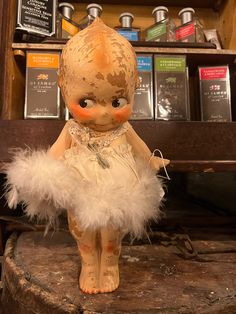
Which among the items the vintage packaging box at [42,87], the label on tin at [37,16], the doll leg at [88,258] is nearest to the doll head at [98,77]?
the doll leg at [88,258]

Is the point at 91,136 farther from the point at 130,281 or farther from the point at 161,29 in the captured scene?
the point at 161,29

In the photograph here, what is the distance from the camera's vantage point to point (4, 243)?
28.3 inches

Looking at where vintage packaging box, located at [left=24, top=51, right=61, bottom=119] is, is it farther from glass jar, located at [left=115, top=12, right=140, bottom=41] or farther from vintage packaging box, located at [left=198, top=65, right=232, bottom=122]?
vintage packaging box, located at [left=198, top=65, right=232, bottom=122]

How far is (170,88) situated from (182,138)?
9.2 inches

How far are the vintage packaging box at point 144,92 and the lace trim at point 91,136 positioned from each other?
36 centimetres

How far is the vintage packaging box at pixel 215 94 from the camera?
87 centimetres

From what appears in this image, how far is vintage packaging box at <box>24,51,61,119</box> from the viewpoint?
31.5 inches

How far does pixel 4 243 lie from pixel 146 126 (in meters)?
0.44

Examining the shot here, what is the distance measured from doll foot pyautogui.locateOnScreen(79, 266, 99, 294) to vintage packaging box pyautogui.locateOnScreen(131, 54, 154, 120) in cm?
46

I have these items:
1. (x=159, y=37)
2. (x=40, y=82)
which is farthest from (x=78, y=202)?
(x=159, y=37)

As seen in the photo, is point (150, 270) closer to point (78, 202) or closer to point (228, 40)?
point (78, 202)

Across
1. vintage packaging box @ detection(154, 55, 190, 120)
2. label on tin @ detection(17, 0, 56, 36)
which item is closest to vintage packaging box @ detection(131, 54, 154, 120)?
vintage packaging box @ detection(154, 55, 190, 120)

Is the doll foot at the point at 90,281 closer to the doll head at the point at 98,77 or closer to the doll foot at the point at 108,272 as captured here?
the doll foot at the point at 108,272

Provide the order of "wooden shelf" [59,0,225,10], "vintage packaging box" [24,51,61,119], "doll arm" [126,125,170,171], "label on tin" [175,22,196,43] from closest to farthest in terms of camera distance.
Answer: "doll arm" [126,125,170,171], "vintage packaging box" [24,51,61,119], "label on tin" [175,22,196,43], "wooden shelf" [59,0,225,10]
